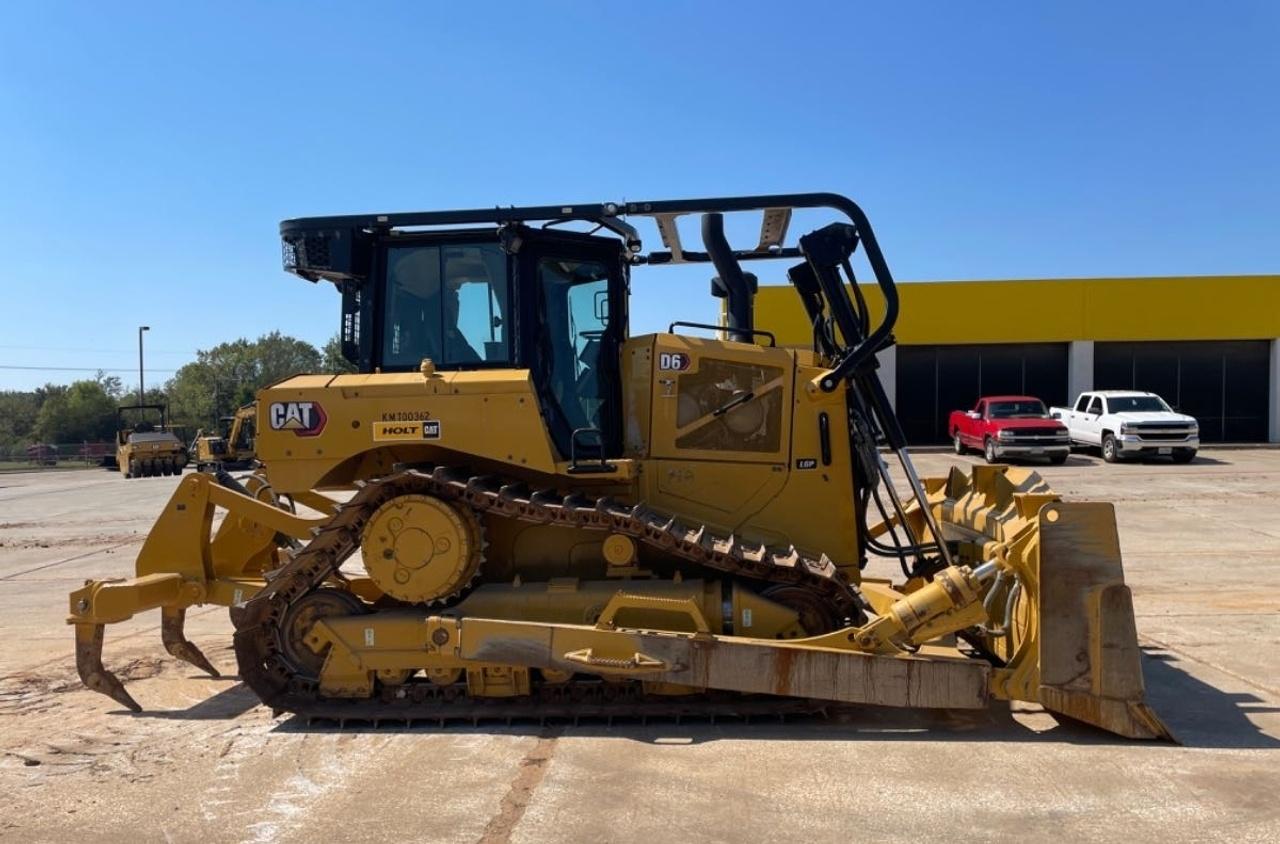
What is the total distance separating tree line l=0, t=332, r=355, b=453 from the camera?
68688 mm

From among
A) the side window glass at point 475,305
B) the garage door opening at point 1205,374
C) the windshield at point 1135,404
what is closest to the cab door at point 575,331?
the side window glass at point 475,305

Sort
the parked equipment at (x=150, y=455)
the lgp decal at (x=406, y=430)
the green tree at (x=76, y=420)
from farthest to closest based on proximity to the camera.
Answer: the green tree at (x=76, y=420) < the parked equipment at (x=150, y=455) < the lgp decal at (x=406, y=430)

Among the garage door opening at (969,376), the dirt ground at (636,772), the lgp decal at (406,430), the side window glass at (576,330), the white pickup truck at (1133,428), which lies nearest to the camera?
the dirt ground at (636,772)

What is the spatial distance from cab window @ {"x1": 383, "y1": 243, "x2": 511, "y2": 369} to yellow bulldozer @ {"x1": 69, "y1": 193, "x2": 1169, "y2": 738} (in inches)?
0.6

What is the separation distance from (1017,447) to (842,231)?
18436mm

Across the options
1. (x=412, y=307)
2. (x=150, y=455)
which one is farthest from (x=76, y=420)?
(x=412, y=307)

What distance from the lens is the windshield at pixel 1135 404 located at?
23.5m

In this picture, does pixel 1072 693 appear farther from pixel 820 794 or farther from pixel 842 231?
pixel 842 231

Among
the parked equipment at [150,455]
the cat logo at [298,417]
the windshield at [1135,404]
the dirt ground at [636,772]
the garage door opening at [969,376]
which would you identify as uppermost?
the garage door opening at [969,376]

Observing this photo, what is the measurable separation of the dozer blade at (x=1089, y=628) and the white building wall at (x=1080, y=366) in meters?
27.2

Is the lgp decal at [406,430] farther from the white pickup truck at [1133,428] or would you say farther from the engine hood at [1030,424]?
the white pickup truck at [1133,428]

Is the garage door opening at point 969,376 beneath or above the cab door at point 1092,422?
above

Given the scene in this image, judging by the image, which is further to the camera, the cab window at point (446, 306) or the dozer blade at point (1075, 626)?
the cab window at point (446, 306)

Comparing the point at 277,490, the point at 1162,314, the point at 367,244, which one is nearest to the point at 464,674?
the point at 277,490
